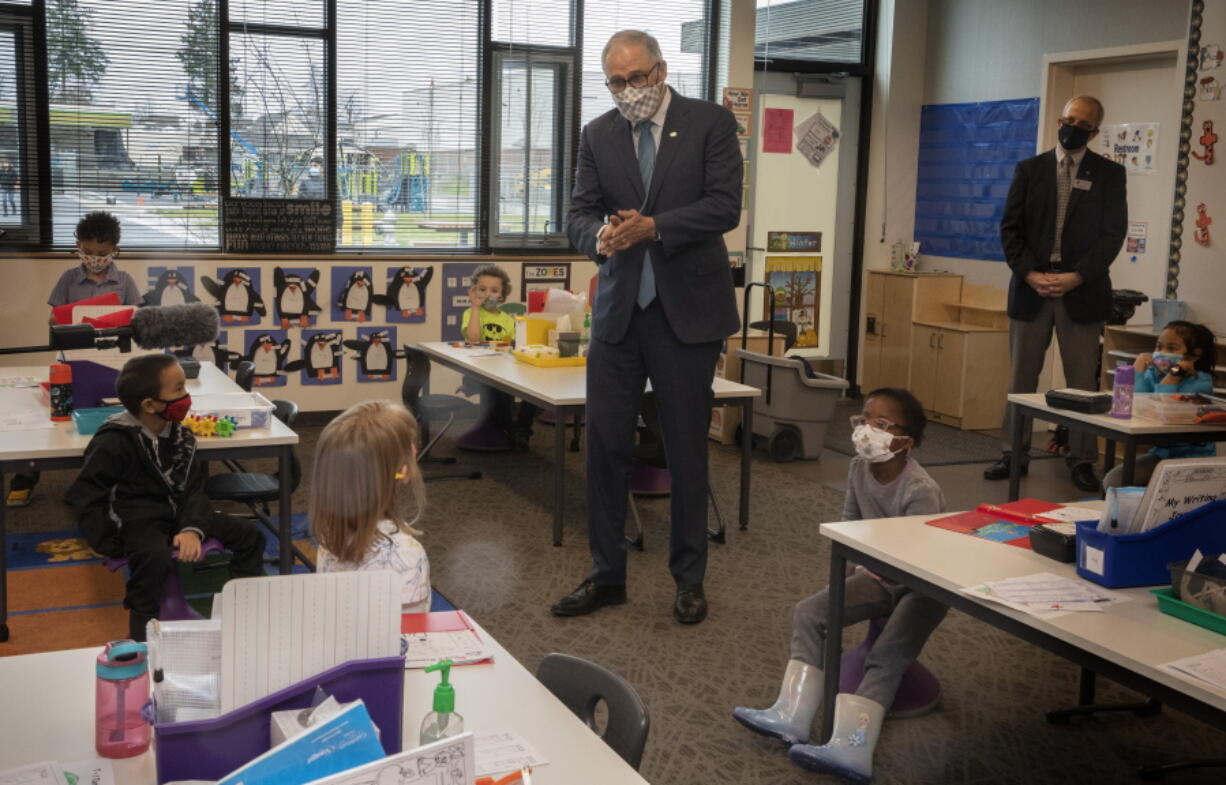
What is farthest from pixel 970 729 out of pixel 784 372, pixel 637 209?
pixel 784 372

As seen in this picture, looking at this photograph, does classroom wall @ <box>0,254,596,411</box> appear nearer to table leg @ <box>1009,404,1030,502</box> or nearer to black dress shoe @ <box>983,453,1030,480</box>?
black dress shoe @ <box>983,453,1030,480</box>

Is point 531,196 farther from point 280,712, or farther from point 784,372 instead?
point 280,712

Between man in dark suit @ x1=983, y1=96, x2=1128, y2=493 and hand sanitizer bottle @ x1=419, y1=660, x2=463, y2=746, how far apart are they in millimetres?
4975

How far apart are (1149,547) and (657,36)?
20.5 feet

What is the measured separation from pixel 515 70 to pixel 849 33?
8.54 feet

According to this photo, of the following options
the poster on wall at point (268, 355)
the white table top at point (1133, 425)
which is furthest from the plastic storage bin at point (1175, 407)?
the poster on wall at point (268, 355)

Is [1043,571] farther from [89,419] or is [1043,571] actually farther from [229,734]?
[89,419]

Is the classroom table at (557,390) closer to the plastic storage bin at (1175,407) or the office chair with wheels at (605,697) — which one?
the plastic storage bin at (1175,407)

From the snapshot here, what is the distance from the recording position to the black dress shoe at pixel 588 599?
428cm

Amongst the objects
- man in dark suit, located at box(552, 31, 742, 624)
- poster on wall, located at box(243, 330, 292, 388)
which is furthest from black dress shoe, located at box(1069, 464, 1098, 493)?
poster on wall, located at box(243, 330, 292, 388)

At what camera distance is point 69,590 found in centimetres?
453

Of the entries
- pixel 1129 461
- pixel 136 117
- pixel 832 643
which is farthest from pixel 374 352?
pixel 832 643

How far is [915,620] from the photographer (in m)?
3.15

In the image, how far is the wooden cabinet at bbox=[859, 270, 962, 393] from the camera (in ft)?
27.6
